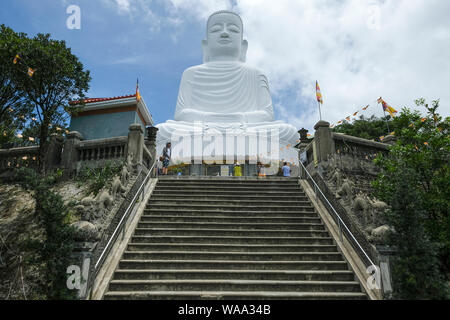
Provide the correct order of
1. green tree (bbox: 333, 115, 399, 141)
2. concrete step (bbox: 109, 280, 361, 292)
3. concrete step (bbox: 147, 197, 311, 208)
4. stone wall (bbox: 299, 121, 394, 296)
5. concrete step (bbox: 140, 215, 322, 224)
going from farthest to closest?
1. green tree (bbox: 333, 115, 399, 141)
2. concrete step (bbox: 147, 197, 311, 208)
3. concrete step (bbox: 140, 215, 322, 224)
4. stone wall (bbox: 299, 121, 394, 296)
5. concrete step (bbox: 109, 280, 361, 292)

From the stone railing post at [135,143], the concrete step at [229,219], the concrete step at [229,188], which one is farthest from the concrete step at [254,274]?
the stone railing post at [135,143]

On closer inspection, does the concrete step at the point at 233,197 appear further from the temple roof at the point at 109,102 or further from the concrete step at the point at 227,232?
the temple roof at the point at 109,102

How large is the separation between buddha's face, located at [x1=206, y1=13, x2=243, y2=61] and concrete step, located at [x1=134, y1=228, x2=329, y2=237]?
54.9 feet

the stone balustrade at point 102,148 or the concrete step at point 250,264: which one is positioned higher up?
the stone balustrade at point 102,148

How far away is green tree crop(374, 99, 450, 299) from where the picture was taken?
14.0 ft

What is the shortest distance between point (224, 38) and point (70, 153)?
14771 millimetres

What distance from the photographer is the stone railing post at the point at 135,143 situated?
380 inches

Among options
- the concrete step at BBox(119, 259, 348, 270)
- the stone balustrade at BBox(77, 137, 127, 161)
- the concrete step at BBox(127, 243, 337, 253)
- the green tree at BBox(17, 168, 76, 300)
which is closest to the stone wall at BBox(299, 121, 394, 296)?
the concrete step at BBox(119, 259, 348, 270)

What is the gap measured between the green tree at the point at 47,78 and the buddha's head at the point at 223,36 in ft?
42.1

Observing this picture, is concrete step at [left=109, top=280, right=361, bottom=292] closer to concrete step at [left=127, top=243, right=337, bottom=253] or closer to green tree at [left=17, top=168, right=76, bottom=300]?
→ concrete step at [left=127, top=243, right=337, bottom=253]

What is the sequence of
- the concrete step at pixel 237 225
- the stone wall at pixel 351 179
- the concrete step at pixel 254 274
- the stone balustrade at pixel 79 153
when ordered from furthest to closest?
the stone balustrade at pixel 79 153
the concrete step at pixel 237 225
the stone wall at pixel 351 179
the concrete step at pixel 254 274

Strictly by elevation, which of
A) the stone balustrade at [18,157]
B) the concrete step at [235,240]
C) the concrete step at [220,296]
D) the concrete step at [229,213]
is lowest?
the concrete step at [220,296]

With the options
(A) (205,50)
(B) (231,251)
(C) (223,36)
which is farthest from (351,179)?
(A) (205,50)

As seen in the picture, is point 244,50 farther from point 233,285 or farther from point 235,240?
point 233,285
